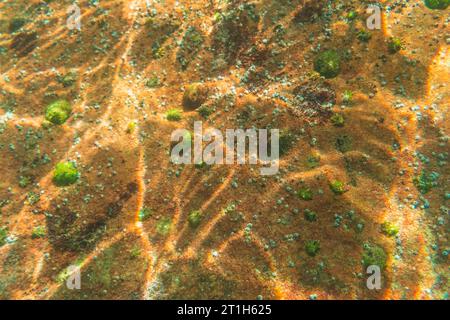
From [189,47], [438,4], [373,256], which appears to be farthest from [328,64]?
[373,256]

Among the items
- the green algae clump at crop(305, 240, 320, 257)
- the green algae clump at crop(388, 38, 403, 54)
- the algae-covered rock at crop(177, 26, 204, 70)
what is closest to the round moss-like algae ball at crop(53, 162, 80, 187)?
the algae-covered rock at crop(177, 26, 204, 70)

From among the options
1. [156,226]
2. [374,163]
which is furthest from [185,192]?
[374,163]

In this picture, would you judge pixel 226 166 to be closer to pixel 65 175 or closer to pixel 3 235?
pixel 65 175

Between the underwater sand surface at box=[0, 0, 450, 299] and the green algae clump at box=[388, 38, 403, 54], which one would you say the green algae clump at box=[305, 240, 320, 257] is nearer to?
the underwater sand surface at box=[0, 0, 450, 299]

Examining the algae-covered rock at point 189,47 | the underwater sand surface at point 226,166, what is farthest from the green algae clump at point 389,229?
the algae-covered rock at point 189,47

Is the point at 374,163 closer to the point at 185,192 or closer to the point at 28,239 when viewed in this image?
the point at 185,192

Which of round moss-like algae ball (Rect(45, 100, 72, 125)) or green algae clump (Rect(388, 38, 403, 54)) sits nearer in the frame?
green algae clump (Rect(388, 38, 403, 54))
